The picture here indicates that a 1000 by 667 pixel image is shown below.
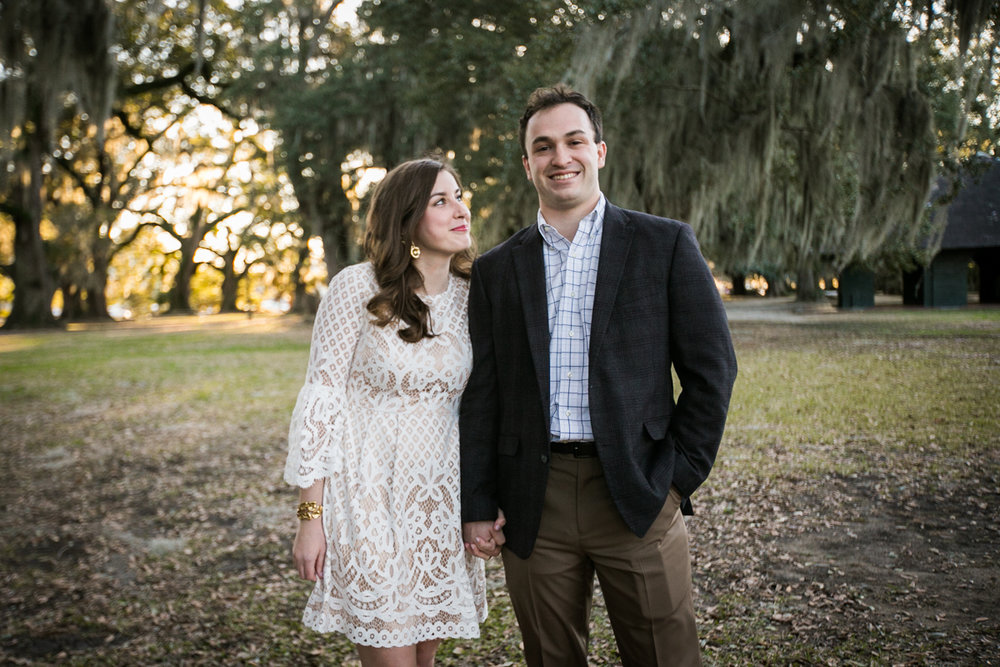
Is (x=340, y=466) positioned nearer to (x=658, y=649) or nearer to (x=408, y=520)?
(x=408, y=520)

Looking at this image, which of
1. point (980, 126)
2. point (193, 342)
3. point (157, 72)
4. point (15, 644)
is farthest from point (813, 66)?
point (157, 72)

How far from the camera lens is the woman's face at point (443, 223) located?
2254 millimetres

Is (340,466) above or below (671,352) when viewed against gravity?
below

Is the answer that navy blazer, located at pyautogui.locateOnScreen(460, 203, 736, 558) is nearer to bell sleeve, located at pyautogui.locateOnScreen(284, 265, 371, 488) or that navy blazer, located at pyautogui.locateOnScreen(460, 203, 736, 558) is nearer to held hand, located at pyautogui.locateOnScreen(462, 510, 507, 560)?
held hand, located at pyautogui.locateOnScreen(462, 510, 507, 560)

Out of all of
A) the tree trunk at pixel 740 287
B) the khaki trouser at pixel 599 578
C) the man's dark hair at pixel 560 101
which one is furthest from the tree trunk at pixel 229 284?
the khaki trouser at pixel 599 578

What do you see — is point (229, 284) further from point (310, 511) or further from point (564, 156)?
point (564, 156)

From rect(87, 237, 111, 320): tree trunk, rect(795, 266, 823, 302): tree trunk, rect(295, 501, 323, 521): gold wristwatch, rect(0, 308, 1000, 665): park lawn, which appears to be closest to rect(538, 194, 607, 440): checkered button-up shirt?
rect(295, 501, 323, 521): gold wristwatch

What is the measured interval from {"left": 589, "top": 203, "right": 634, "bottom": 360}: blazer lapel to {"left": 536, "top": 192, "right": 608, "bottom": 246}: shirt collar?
0.03 meters

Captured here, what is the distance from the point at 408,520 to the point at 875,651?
205 centimetres

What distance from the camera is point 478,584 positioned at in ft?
7.42

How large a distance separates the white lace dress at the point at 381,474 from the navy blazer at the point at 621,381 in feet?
0.38

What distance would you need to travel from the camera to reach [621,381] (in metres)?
1.91

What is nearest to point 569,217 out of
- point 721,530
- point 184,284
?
point 721,530

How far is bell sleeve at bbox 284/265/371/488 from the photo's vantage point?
6.73 ft
